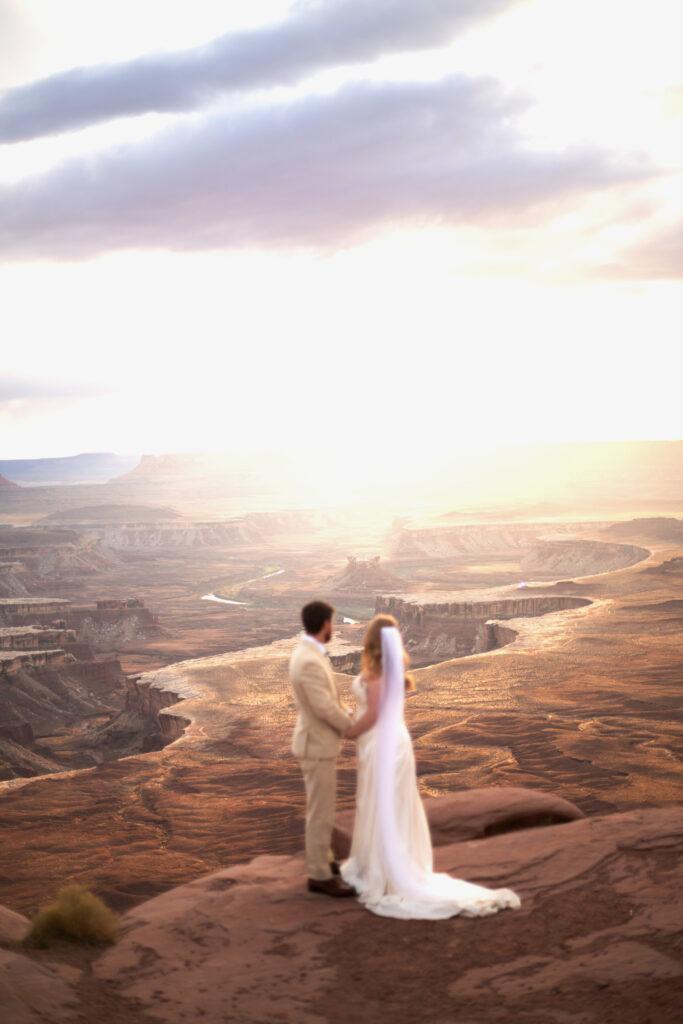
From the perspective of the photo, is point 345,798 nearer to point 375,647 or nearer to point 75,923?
point 75,923

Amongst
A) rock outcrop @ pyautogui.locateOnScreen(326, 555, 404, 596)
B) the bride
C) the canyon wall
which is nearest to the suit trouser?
the bride

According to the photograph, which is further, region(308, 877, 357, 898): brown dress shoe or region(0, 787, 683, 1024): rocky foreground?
region(308, 877, 357, 898): brown dress shoe

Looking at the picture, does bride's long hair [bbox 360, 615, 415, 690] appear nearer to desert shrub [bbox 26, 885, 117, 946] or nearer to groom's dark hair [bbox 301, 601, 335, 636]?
groom's dark hair [bbox 301, 601, 335, 636]

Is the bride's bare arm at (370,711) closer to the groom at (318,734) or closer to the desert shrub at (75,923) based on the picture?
the groom at (318,734)

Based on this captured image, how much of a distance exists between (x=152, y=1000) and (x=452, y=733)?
14.6m

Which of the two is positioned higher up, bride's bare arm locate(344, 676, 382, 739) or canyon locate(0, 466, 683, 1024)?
bride's bare arm locate(344, 676, 382, 739)

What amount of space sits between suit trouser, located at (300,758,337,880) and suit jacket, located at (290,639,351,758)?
0.09 metres

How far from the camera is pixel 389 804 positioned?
6.66 meters

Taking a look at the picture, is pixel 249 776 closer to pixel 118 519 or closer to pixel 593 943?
pixel 593 943

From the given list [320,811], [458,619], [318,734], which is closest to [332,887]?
[320,811]

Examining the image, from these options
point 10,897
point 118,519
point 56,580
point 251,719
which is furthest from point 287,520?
point 10,897

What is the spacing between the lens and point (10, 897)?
11.8 metres

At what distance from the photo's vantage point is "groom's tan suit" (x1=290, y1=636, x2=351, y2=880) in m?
6.69

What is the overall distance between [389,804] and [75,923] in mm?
2501
